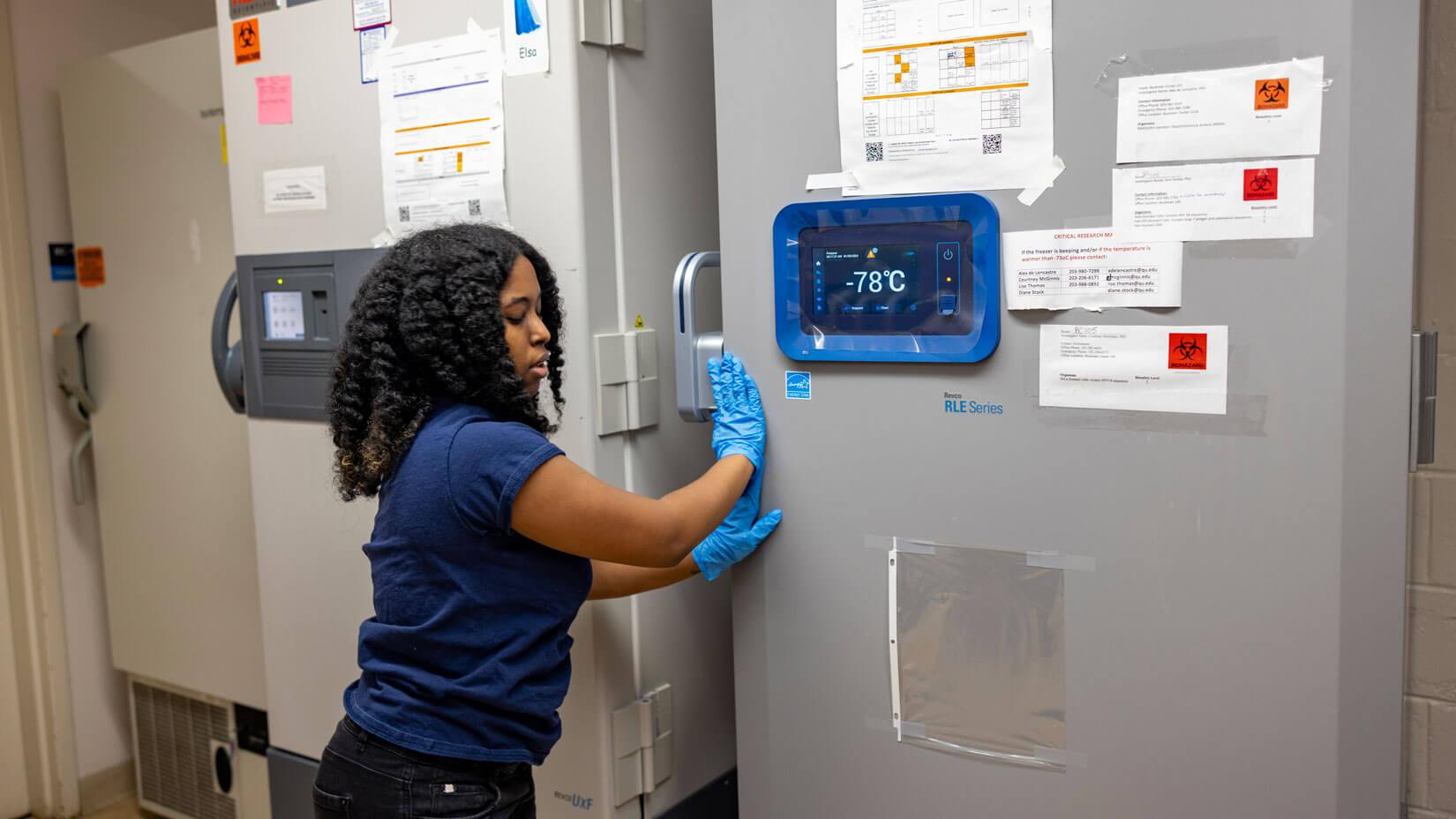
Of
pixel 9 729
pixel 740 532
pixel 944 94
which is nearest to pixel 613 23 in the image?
pixel 944 94

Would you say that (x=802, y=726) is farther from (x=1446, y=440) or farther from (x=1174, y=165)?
(x=1446, y=440)

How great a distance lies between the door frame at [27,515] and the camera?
2.87 m

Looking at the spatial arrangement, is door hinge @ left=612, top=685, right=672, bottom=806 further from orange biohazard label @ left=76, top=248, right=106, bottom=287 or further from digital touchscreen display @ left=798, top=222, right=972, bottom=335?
orange biohazard label @ left=76, top=248, right=106, bottom=287

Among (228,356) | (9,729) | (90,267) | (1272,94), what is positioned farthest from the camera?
(9,729)

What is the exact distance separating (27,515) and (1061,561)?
284 cm

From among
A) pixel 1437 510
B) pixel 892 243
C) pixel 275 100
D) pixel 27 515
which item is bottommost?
pixel 27 515

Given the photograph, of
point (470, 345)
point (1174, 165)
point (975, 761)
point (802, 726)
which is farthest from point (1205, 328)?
point (470, 345)

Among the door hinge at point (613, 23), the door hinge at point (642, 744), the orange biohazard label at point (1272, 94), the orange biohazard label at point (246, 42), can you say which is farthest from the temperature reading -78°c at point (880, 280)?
the orange biohazard label at point (246, 42)

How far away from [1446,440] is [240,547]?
8.37 ft

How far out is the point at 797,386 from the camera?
1.57m

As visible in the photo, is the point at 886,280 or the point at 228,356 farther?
the point at 228,356

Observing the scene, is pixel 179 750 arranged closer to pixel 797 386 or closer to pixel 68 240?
pixel 68 240

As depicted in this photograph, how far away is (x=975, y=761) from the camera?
148 centimetres

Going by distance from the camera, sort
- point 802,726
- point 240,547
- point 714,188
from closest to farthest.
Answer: point 802,726 < point 714,188 < point 240,547
